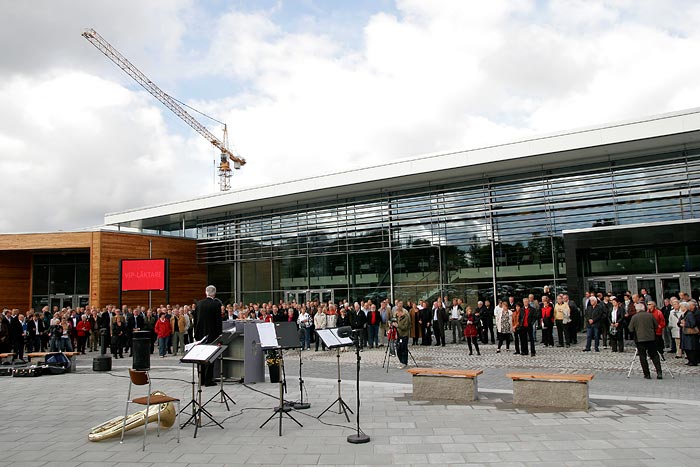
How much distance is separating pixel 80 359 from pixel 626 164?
68.9ft

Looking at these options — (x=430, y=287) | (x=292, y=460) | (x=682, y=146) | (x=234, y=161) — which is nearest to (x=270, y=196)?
(x=430, y=287)

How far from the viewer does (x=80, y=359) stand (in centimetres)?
1870

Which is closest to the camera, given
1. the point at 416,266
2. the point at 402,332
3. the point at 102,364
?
the point at 402,332

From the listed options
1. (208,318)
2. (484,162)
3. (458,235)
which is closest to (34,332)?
(208,318)

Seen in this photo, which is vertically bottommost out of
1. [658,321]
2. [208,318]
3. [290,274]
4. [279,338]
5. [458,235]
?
[658,321]

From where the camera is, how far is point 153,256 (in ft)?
96.5

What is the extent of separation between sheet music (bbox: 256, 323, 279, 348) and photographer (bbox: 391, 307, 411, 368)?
5.76 metres

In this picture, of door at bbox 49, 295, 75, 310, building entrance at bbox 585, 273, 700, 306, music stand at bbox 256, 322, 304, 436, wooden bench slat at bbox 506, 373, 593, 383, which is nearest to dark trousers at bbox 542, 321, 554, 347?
building entrance at bbox 585, 273, 700, 306

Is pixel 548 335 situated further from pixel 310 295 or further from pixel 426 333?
pixel 310 295

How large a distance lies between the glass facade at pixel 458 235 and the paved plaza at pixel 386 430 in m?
10.2

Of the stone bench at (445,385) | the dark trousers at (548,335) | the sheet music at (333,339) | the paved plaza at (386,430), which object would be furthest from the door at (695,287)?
the sheet music at (333,339)

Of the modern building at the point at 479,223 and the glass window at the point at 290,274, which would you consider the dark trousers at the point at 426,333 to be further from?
the glass window at the point at 290,274

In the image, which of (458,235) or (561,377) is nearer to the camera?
(561,377)

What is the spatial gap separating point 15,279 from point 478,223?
24.3m
